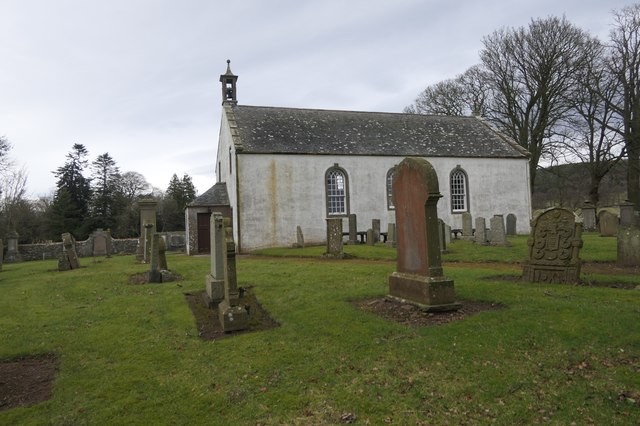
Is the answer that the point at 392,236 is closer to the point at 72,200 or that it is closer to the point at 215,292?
the point at 215,292

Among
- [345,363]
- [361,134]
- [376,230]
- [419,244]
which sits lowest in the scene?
[345,363]

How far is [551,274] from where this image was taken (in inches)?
387

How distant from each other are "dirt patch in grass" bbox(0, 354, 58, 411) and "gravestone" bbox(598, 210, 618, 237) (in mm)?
25264

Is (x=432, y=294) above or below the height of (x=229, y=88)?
below

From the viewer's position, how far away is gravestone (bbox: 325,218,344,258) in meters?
17.7

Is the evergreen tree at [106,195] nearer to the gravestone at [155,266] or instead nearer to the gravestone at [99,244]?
the gravestone at [99,244]

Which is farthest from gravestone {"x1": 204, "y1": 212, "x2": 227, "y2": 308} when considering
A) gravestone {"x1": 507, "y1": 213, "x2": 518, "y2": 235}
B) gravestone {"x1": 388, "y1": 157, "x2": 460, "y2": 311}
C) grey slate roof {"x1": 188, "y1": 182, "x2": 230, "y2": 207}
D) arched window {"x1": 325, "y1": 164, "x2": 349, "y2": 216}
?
gravestone {"x1": 507, "y1": 213, "x2": 518, "y2": 235}

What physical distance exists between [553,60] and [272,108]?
22.1 metres

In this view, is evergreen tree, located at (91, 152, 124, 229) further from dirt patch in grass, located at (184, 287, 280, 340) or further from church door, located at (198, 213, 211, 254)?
dirt patch in grass, located at (184, 287, 280, 340)

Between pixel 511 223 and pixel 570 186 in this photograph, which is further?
pixel 570 186

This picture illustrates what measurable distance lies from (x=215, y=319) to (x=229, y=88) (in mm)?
23894

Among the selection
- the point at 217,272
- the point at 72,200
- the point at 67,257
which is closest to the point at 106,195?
the point at 72,200

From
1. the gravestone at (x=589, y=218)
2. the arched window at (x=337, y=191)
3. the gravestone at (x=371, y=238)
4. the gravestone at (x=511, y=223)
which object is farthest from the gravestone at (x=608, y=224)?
the arched window at (x=337, y=191)

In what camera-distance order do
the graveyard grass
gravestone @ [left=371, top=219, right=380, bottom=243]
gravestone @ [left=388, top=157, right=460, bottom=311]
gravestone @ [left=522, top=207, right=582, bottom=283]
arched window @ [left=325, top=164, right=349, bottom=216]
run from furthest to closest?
arched window @ [left=325, top=164, right=349, bottom=216] → gravestone @ [left=371, top=219, right=380, bottom=243] → gravestone @ [left=522, top=207, right=582, bottom=283] → gravestone @ [left=388, top=157, right=460, bottom=311] → the graveyard grass
